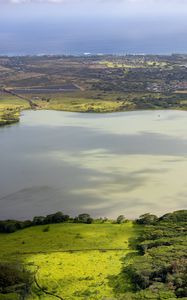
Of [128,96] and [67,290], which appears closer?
[67,290]

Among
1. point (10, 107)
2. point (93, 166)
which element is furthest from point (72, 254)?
point (10, 107)

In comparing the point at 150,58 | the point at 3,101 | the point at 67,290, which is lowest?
the point at 67,290

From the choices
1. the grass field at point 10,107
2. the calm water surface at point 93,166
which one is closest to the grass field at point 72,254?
the calm water surface at point 93,166

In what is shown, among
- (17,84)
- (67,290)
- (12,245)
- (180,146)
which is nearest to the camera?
(67,290)

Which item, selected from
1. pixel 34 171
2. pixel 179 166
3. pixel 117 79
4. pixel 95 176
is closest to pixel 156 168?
pixel 179 166

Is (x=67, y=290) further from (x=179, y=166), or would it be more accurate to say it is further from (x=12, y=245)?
(x=179, y=166)

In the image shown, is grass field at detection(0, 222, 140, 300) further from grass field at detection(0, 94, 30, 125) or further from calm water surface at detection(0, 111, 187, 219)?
grass field at detection(0, 94, 30, 125)
